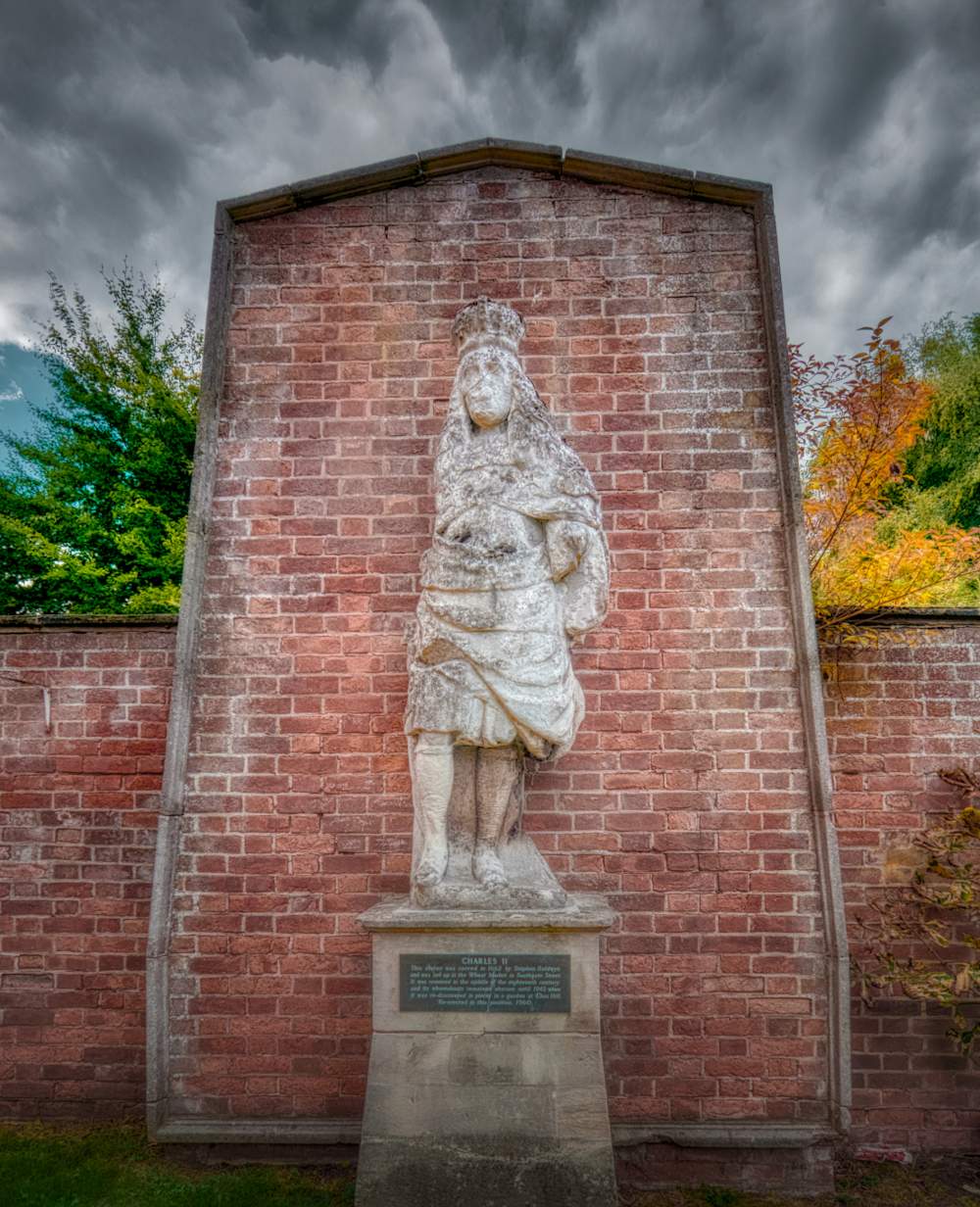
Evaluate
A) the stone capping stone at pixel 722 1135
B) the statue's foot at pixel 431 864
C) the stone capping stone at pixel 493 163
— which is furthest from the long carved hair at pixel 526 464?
the stone capping stone at pixel 722 1135

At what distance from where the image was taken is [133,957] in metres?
3.53

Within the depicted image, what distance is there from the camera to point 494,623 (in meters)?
2.48

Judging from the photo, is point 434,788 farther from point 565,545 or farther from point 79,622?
point 79,622

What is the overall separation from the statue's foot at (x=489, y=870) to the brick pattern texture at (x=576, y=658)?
827 millimetres

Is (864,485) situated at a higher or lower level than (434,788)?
higher

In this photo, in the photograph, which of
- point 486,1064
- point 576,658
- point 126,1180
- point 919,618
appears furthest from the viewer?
point 919,618

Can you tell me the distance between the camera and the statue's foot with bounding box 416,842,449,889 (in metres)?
2.48

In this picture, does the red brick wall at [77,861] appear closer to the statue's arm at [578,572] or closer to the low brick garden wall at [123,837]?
the low brick garden wall at [123,837]

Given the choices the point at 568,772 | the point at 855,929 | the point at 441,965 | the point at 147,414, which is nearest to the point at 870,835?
the point at 855,929

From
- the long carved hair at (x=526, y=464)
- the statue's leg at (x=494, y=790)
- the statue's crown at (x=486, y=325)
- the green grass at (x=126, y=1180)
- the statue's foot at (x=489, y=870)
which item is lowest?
the green grass at (x=126, y=1180)

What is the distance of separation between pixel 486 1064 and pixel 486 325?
2.56 meters

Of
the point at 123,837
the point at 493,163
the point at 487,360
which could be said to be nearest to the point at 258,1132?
the point at 123,837

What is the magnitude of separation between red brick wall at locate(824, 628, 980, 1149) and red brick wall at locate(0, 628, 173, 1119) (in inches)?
132

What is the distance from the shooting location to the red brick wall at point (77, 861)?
3.50 m
